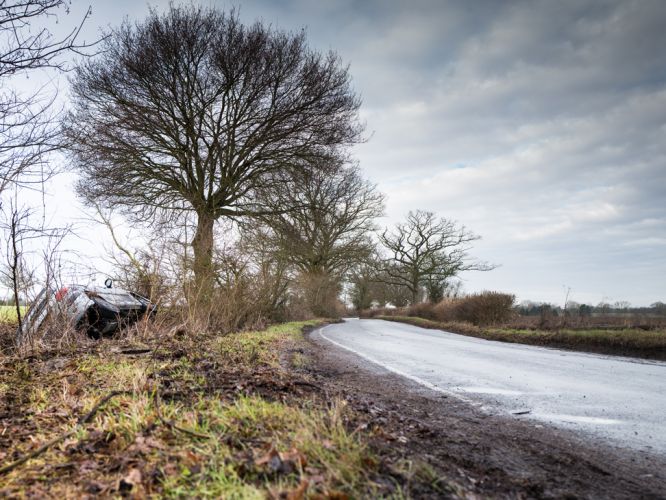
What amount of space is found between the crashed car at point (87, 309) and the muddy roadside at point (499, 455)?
5508mm

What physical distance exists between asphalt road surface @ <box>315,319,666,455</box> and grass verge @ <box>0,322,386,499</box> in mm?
2219

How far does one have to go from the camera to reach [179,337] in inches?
329

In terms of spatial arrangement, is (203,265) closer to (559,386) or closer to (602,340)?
(559,386)

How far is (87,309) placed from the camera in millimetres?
8469

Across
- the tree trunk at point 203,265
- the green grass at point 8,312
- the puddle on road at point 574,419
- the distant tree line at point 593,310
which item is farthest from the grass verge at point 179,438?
the distant tree line at point 593,310

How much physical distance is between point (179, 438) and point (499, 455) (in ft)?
7.13

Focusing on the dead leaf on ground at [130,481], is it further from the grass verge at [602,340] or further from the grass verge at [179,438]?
the grass verge at [602,340]

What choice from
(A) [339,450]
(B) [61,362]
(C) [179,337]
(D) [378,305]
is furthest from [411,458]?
(D) [378,305]

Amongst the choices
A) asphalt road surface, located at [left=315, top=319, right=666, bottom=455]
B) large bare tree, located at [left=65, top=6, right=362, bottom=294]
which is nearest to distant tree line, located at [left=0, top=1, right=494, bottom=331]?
large bare tree, located at [left=65, top=6, right=362, bottom=294]

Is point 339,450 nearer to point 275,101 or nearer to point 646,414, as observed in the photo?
point 646,414

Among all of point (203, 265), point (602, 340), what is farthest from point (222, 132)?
point (602, 340)

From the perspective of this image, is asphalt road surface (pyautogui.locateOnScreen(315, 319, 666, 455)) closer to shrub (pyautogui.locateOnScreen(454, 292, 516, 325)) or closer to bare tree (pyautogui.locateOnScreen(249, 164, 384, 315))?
shrub (pyautogui.locateOnScreen(454, 292, 516, 325))

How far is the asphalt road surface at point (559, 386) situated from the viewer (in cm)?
405

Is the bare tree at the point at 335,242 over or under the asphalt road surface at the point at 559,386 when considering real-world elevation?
over
